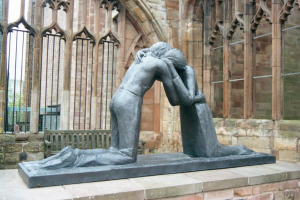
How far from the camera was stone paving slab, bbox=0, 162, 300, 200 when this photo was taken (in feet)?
8.29

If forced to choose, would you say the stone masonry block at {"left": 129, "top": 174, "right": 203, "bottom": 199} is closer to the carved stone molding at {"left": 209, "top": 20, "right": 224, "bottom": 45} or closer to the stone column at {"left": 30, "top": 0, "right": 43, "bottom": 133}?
the stone column at {"left": 30, "top": 0, "right": 43, "bottom": 133}

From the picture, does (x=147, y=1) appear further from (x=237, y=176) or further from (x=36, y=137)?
(x=237, y=176)

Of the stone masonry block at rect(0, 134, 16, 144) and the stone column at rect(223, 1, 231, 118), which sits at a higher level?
the stone column at rect(223, 1, 231, 118)

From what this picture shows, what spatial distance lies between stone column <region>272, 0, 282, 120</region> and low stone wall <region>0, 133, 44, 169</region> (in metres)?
4.81

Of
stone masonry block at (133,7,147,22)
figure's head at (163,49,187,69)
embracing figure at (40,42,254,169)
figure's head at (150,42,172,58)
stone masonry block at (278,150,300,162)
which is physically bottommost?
stone masonry block at (278,150,300,162)

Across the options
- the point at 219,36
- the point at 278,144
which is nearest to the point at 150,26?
the point at 219,36

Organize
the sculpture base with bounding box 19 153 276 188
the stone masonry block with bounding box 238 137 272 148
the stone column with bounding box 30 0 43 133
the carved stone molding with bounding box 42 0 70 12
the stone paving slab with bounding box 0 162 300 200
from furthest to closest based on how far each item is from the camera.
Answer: the carved stone molding with bounding box 42 0 70 12 → the stone column with bounding box 30 0 43 133 → the stone masonry block with bounding box 238 137 272 148 → the sculpture base with bounding box 19 153 276 188 → the stone paving slab with bounding box 0 162 300 200

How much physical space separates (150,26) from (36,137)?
154 inches

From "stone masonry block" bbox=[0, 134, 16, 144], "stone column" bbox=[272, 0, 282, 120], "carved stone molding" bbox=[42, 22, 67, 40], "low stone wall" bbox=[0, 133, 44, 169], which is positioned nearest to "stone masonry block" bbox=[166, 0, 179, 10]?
"carved stone molding" bbox=[42, 22, 67, 40]

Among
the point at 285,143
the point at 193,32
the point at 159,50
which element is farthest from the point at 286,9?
the point at 159,50

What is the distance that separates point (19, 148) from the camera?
6449mm

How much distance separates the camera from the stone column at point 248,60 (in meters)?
6.22

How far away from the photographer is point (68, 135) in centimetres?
673

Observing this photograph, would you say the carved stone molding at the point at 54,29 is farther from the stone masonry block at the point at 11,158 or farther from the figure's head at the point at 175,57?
the figure's head at the point at 175,57
